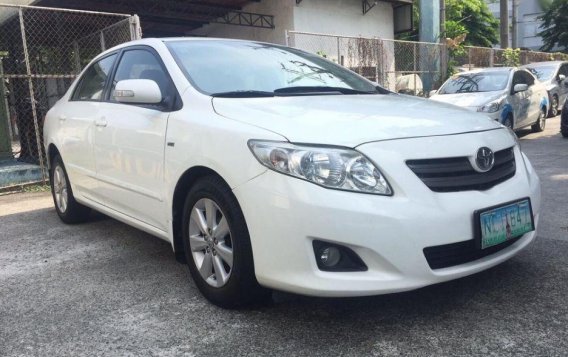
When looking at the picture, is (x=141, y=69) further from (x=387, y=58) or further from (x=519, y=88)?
(x=387, y=58)

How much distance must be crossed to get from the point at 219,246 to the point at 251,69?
1309 millimetres

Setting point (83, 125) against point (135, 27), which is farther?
point (135, 27)

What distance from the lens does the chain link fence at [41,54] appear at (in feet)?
27.3

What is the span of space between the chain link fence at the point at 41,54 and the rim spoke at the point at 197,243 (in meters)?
5.01

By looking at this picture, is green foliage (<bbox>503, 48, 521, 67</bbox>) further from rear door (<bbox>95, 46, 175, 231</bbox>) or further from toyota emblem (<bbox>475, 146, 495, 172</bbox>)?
toyota emblem (<bbox>475, 146, 495, 172</bbox>)

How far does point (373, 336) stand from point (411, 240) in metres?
0.52

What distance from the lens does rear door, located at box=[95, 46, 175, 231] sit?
336 cm

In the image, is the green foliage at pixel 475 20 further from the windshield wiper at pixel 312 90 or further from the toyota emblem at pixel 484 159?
the toyota emblem at pixel 484 159

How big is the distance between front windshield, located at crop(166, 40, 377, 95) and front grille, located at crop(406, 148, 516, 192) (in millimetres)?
1207

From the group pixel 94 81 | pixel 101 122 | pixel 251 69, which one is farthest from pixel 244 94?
pixel 94 81

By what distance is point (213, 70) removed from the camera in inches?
137

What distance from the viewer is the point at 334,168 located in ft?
8.11

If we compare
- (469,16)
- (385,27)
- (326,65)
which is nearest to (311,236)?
(326,65)

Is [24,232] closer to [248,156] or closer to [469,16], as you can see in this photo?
[248,156]
